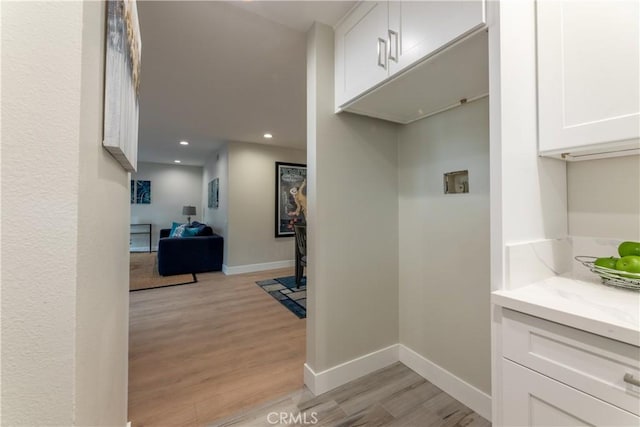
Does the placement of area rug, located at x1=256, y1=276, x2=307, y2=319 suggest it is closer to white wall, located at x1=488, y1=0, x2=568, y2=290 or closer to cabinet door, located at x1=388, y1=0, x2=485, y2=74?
white wall, located at x1=488, y1=0, x2=568, y2=290

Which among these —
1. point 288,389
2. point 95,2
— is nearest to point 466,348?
point 288,389

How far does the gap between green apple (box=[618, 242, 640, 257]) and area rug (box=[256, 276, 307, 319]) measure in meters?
2.56

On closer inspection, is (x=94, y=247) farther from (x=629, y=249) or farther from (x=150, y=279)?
(x=150, y=279)

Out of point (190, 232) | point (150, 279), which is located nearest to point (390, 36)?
point (150, 279)

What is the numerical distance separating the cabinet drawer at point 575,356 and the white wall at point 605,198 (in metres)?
0.59

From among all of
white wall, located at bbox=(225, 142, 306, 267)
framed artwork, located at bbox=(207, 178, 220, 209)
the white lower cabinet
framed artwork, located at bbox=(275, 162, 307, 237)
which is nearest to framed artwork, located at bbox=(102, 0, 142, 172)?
the white lower cabinet

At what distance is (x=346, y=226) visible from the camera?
179 centimetres

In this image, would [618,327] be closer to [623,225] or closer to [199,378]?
[623,225]

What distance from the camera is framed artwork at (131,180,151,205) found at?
708 cm

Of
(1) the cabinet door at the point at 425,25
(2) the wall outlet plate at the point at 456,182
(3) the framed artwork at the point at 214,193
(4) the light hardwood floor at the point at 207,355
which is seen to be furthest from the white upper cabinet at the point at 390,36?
(3) the framed artwork at the point at 214,193

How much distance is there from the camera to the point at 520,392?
821mm

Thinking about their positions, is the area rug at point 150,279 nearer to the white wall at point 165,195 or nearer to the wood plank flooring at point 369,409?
the white wall at point 165,195

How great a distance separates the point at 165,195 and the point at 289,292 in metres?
5.72

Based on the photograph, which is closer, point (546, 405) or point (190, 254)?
point (546, 405)
